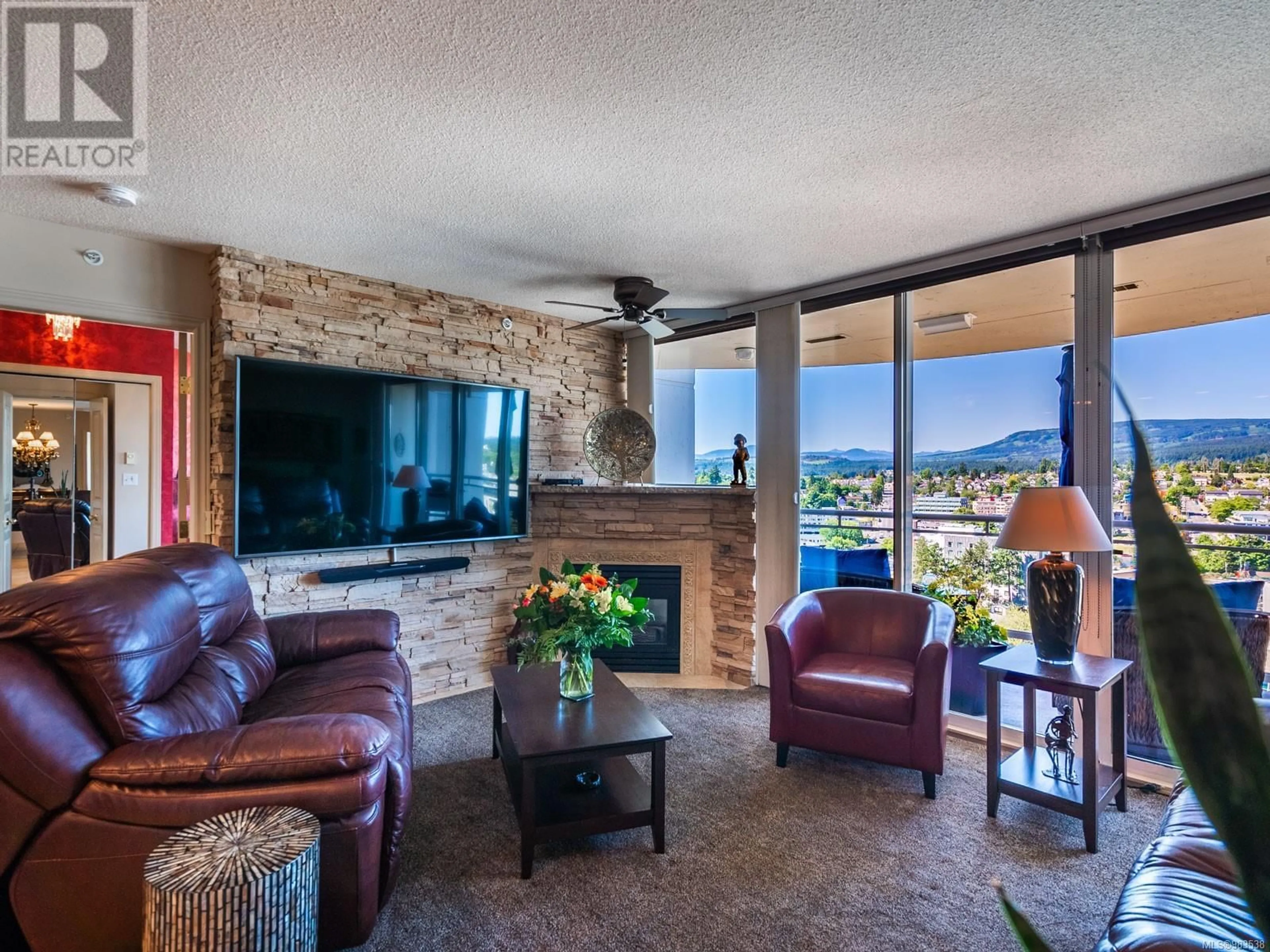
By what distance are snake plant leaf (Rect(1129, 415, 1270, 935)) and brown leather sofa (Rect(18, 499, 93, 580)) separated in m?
6.08

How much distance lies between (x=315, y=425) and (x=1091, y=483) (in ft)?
12.6

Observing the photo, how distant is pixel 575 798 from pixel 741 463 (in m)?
2.52

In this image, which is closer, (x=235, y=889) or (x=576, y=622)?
(x=235, y=889)

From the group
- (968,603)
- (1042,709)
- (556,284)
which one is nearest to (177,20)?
(556,284)

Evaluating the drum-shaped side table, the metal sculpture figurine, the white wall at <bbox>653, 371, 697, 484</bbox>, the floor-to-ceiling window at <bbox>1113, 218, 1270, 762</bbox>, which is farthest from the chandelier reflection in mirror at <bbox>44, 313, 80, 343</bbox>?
the floor-to-ceiling window at <bbox>1113, 218, 1270, 762</bbox>

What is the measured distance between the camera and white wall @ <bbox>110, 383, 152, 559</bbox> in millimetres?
5090

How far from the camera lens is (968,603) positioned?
3514 mm

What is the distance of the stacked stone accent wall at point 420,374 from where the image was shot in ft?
11.0

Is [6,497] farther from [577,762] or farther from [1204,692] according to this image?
[1204,692]

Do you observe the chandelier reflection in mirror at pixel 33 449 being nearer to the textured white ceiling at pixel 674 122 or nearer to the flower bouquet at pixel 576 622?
the textured white ceiling at pixel 674 122

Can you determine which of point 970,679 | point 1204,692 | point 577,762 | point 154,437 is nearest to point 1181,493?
point 970,679

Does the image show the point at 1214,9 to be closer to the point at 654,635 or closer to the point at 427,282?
the point at 427,282

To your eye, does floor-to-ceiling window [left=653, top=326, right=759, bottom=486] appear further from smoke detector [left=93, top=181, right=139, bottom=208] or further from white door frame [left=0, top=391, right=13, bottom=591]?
white door frame [left=0, top=391, right=13, bottom=591]

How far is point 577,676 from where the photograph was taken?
103 inches
